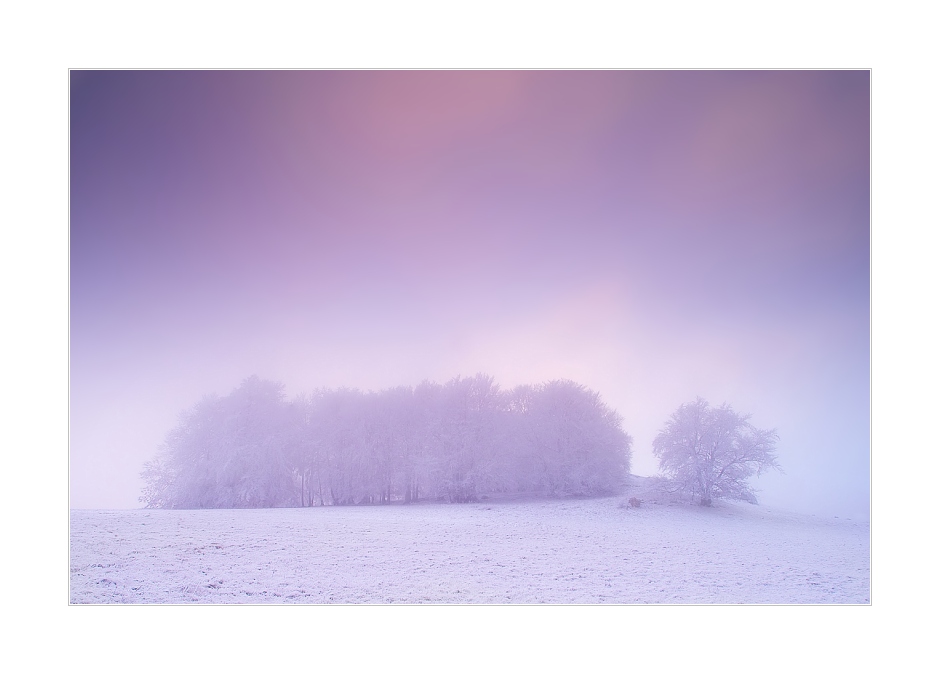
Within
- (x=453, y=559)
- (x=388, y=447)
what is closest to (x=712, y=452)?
(x=453, y=559)

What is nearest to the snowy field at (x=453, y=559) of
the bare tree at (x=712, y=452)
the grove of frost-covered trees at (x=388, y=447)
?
the grove of frost-covered trees at (x=388, y=447)

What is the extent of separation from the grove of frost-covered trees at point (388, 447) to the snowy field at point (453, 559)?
3.31 ft

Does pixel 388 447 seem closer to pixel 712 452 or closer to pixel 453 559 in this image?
pixel 453 559

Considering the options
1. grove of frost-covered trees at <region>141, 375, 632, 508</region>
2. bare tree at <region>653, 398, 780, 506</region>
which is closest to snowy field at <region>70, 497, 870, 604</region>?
grove of frost-covered trees at <region>141, 375, 632, 508</region>

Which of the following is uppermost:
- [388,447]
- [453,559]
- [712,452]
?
[388,447]

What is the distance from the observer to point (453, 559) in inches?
287

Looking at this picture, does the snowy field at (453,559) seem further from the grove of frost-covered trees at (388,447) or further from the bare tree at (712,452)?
the bare tree at (712,452)

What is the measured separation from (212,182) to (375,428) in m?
5.41

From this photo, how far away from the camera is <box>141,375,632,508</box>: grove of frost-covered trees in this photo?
407 inches

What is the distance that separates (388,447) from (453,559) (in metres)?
4.05

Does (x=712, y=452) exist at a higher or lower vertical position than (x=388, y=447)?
lower

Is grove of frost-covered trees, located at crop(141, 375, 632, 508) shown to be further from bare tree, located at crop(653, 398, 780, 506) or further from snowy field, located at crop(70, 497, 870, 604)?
bare tree, located at crop(653, 398, 780, 506)

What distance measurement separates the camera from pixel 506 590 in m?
6.56

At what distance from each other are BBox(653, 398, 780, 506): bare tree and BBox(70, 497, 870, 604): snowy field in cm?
128
